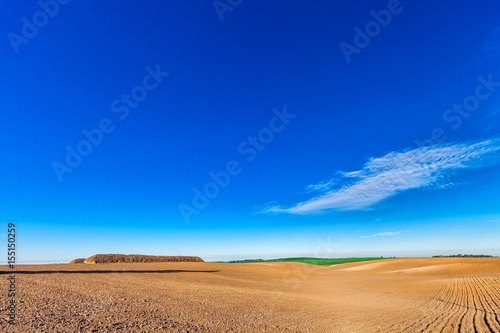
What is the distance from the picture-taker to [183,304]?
13.0 metres

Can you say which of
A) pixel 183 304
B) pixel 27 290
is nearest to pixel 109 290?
pixel 27 290

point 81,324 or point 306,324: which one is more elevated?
point 81,324

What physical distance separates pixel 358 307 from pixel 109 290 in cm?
1474

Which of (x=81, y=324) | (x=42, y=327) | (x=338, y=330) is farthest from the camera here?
(x=338, y=330)

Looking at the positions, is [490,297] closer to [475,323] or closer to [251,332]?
[475,323]

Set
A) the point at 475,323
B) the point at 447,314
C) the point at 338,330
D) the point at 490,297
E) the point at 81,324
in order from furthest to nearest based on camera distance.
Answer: the point at 490,297 → the point at 447,314 → the point at 475,323 → the point at 338,330 → the point at 81,324

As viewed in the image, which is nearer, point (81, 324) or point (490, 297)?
point (81, 324)

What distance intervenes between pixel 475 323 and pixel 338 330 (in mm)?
7102

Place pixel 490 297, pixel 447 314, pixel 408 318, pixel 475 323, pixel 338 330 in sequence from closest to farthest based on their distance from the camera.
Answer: pixel 338 330 < pixel 475 323 < pixel 408 318 < pixel 447 314 < pixel 490 297

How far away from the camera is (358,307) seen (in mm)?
15555

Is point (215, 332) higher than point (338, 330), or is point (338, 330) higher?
point (215, 332)

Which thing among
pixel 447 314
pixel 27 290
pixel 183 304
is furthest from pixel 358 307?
pixel 27 290

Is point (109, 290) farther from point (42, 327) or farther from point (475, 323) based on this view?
point (475, 323)

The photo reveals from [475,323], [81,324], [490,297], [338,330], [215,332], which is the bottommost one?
[490,297]
